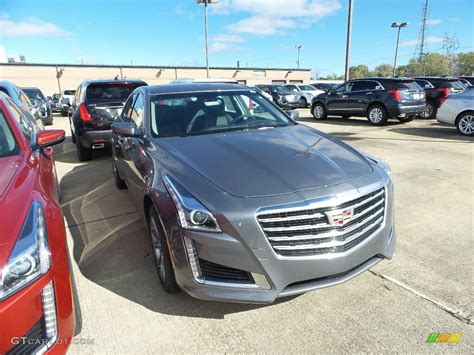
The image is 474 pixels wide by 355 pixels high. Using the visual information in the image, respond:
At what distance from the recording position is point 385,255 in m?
2.72

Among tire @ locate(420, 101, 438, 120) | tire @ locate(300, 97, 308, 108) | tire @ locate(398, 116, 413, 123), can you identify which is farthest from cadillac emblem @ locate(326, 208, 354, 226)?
tire @ locate(300, 97, 308, 108)

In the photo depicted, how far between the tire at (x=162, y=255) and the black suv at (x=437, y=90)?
1384cm

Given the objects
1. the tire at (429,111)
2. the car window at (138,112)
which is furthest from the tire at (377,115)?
the car window at (138,112)

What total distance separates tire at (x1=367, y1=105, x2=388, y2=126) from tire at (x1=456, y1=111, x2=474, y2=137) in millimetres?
2691

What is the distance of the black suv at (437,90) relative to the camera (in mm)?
14141

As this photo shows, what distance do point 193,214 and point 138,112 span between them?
2.30m

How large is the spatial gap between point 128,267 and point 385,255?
2232 mm

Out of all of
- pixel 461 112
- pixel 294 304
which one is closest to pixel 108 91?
pixel 294 304

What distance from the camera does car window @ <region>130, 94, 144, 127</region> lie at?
3.96 meters

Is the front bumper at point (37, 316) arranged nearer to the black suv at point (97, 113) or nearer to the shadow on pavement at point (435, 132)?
the black suv at point (97, 113)

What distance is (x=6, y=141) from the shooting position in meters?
3.07

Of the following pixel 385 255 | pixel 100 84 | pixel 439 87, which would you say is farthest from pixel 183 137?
pixel 439 87

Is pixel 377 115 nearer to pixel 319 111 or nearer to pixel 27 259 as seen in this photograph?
pixel 319 111

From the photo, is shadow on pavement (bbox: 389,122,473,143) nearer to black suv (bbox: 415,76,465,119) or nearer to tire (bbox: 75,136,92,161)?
black suv (bbox: 415,76,465,119)
